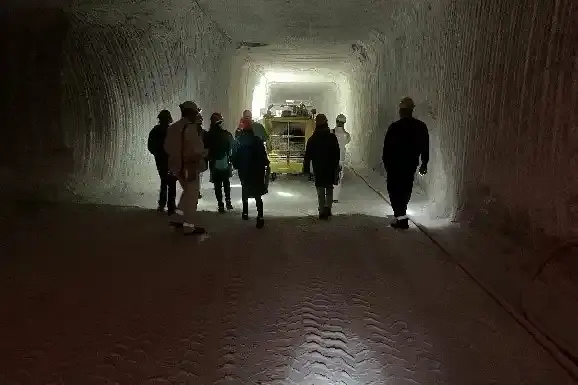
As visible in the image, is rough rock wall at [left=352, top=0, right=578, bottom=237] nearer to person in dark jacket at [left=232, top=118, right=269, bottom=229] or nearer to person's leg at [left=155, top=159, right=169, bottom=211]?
person in dark jacket at [left=232, top=118, right=269, bottom=229]

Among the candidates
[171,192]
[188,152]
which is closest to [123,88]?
[171,192]

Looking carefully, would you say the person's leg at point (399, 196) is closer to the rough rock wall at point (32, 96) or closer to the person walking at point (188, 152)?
the person walking at point (188, 152)

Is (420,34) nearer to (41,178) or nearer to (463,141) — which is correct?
(463,141)

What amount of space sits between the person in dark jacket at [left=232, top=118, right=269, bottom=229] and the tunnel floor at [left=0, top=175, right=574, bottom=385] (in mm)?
1273

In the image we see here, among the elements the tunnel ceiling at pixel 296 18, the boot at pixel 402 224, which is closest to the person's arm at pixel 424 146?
the boot at pixel 402 224

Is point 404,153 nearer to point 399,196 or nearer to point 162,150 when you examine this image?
point 399,196

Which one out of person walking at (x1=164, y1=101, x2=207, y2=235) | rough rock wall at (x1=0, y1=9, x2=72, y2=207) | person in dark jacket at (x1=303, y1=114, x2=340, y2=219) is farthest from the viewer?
rough rock wall at (x1=0, y1=9, x2=72, y2=207)

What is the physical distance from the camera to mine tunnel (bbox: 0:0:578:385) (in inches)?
151

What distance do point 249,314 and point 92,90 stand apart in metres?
7.44

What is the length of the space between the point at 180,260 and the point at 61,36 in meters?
5.67

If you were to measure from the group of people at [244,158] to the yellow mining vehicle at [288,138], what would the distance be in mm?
6613

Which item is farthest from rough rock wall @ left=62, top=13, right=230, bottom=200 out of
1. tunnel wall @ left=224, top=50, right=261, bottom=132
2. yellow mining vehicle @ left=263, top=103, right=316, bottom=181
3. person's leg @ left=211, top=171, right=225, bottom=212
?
tunnel wall @ left=224, top=50, right=261, bottom=132

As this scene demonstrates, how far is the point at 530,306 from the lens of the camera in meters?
4.70

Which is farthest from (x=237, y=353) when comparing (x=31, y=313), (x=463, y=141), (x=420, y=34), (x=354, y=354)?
(x=420, y=34)
